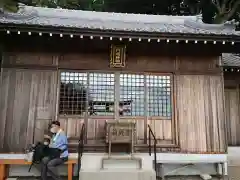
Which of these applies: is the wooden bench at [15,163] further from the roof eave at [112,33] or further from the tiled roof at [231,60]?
Result: the tiled roof at [231,60]

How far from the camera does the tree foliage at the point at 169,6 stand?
1997cm

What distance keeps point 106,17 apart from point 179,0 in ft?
44.7

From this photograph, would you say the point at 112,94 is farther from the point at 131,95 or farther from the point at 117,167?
the point at 117,167

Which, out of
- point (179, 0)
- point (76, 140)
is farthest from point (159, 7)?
point (76, 140)

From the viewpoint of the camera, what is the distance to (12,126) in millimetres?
7652

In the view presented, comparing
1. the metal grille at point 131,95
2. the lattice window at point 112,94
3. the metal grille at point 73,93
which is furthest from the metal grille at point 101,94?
the metal grille at point 131,95

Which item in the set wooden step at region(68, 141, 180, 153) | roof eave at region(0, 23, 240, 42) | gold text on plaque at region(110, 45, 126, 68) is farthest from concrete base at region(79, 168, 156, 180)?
roof eave at region(0, 23, 240, 42)

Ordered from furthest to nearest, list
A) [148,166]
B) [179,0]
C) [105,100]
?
[179,0] < [105,100] < [148,166]

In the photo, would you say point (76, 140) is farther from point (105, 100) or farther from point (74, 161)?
point (105, 100)

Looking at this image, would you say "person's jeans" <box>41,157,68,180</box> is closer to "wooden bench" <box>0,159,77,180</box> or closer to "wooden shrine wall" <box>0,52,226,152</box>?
"wooden bench" <box>0,159,77,180</box>

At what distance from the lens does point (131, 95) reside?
328 inches

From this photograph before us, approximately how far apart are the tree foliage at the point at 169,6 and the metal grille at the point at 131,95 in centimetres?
1358

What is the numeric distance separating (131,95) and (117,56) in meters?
1.32

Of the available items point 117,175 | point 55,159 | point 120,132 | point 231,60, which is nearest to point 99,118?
point 120,132
